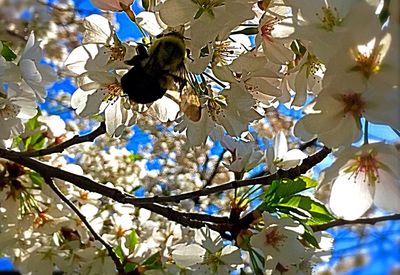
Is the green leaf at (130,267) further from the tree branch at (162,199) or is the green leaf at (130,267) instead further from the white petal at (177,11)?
the white petal at (177,11)

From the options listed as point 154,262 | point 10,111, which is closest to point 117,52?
point 10,111

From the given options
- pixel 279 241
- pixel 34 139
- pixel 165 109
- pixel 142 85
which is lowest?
pixel 279 241

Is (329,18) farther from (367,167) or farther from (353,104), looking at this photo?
(367,167)

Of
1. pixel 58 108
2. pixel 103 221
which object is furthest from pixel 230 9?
pixel 58 108

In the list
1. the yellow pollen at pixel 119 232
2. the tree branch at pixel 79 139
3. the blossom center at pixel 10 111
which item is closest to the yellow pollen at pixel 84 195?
the yellow pollen at pixel 119 232

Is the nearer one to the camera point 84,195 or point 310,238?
point 310,238

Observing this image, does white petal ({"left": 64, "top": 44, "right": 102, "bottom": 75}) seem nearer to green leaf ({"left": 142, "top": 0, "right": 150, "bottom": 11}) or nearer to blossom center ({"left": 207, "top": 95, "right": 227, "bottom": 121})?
green leaf ({"left": 142, "top": 0, "right": 150, "bottom": 11})
